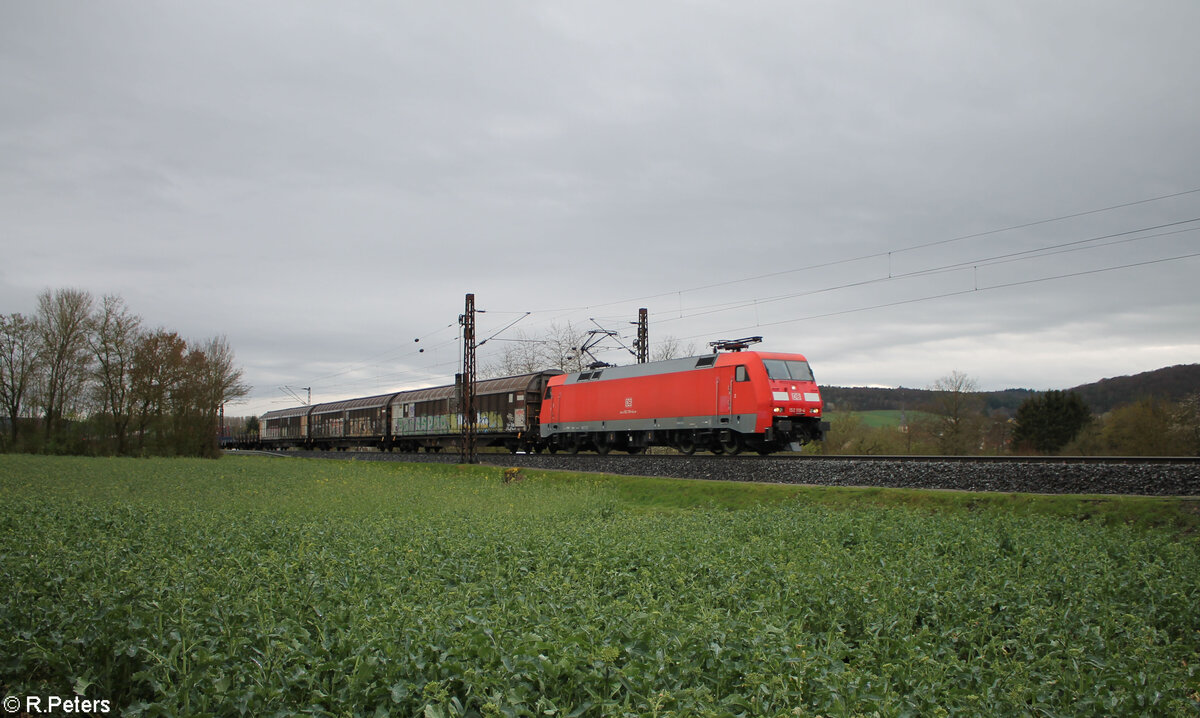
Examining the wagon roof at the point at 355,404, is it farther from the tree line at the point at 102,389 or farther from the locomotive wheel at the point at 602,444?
the locomotive wheel at the point at 602,444

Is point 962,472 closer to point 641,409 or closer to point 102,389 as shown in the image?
point 641,409

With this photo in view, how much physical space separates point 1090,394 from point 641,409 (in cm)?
3894

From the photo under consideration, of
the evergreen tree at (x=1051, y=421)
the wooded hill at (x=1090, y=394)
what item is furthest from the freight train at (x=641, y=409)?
the evergreen tree at (x=1051, y=421)

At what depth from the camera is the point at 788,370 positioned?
25062 millimetres

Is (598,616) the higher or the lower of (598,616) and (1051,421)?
the lower

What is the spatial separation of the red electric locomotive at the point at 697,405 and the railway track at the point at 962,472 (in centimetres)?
190

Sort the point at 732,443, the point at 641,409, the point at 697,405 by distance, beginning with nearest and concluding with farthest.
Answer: the point at 732,443 < the point at 697,405 < the point at 641,409

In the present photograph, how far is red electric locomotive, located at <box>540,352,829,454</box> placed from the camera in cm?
2442

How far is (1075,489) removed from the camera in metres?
16.0

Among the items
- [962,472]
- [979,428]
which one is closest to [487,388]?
[962,472]

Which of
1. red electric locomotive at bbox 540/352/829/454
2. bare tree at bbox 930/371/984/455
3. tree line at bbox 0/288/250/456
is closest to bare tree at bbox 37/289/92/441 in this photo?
tree line at bbox 0/288/250/456

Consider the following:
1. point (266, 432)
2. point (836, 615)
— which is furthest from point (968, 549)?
point (266, 432)

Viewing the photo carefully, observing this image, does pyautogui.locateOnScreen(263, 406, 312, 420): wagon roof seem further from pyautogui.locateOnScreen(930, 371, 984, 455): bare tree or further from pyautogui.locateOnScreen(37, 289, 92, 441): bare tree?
pyautogui.locateOnScreen(930, 371, 984, 455): bare tree

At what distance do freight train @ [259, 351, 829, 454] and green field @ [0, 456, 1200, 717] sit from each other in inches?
463
